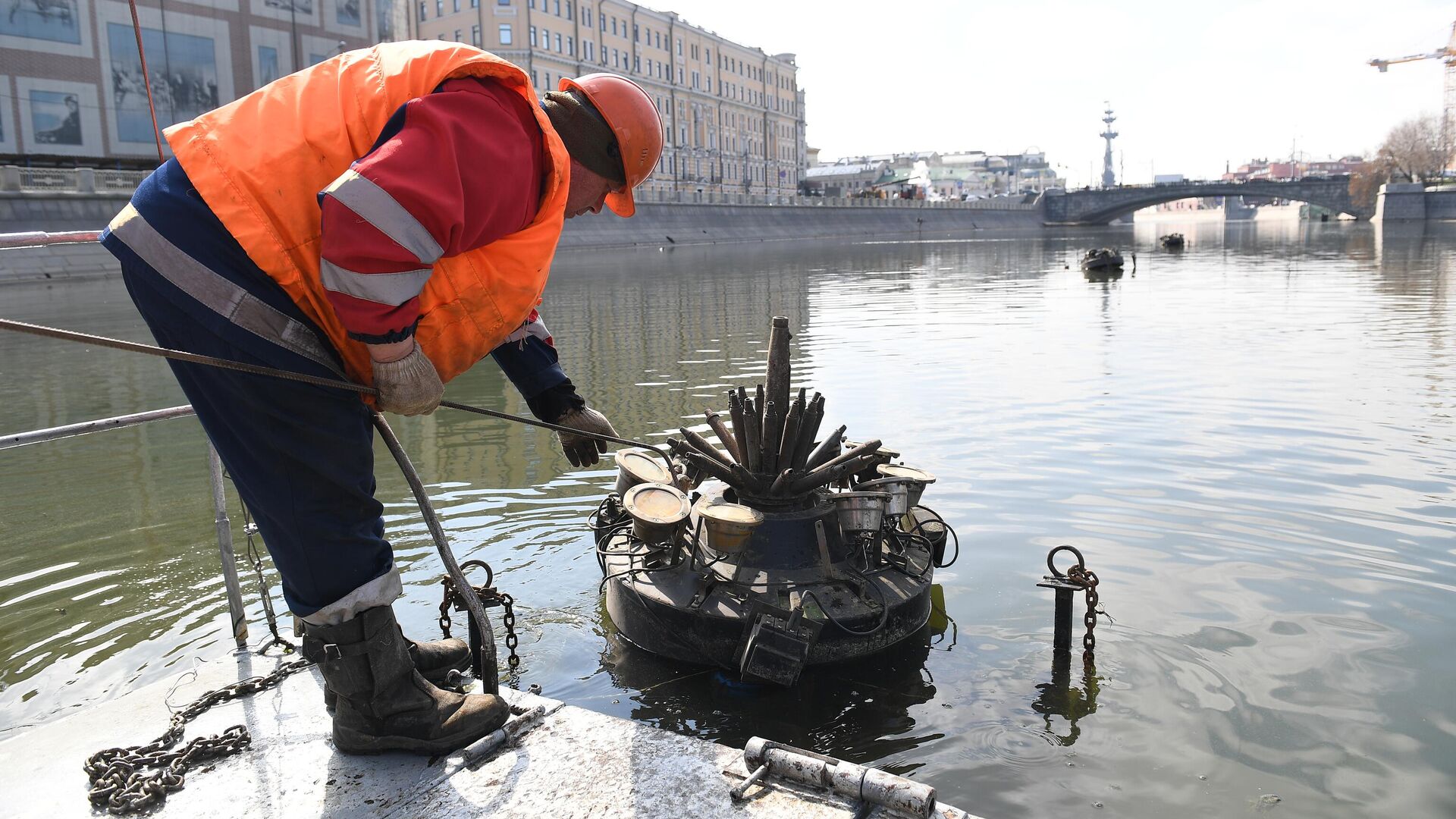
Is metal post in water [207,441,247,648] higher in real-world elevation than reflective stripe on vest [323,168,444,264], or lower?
lower

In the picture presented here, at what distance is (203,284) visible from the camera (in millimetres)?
2832

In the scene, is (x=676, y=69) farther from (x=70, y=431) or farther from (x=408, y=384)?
(x=408, y=384)

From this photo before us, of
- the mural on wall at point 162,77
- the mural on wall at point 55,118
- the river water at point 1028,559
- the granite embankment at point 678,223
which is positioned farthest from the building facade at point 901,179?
the river water at point 1028,559

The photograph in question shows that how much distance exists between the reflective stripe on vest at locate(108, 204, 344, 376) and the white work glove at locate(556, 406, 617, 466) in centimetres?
150

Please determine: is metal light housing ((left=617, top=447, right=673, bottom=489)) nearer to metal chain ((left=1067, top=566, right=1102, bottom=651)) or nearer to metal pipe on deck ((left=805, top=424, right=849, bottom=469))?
metal pipe on deck ((left=805, top=424, right=849, bottom=469))

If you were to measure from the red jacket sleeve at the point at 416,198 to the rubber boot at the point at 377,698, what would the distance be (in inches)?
40.6

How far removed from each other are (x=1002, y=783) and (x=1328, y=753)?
1.62 meters

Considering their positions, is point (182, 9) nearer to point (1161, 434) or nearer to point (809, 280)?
point (809, 280)

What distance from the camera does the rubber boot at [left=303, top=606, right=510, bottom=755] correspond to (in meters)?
3.22

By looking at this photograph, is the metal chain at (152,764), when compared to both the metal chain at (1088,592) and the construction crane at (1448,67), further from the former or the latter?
the construction crane at (1448,67)

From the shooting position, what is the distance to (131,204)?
291 centimetres

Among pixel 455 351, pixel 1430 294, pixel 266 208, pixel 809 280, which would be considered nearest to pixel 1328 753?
pixel 455 351

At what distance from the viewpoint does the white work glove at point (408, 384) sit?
2.93 metres

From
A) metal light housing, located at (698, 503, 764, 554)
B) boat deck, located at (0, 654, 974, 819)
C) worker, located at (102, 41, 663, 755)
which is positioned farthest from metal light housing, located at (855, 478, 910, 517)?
worker, located at (102, 41, 663, 755)
